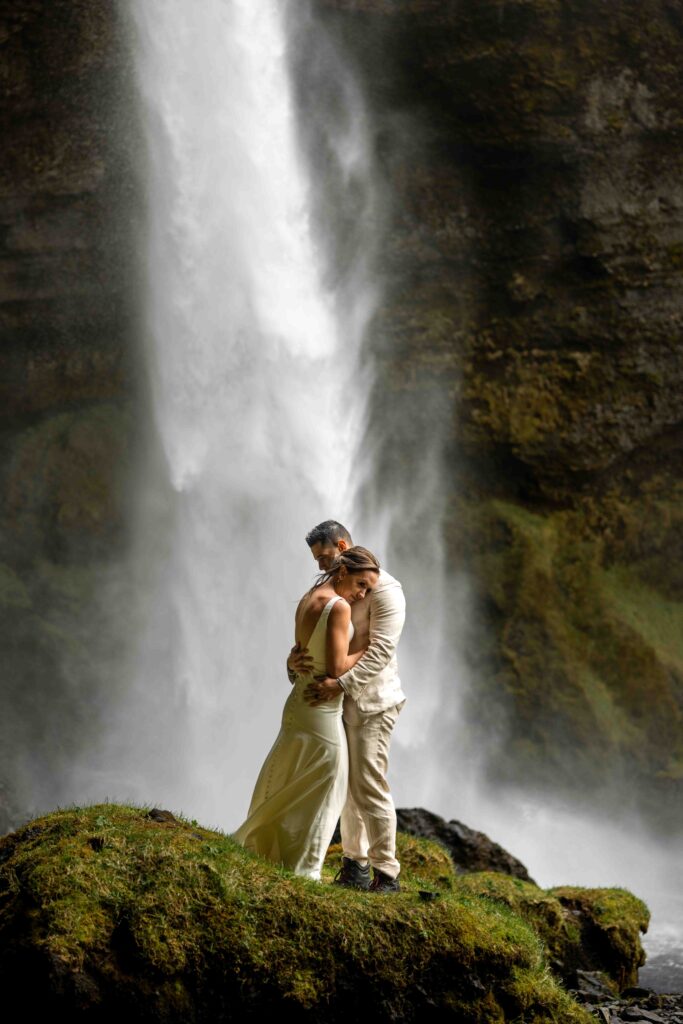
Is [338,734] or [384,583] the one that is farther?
[384,583]

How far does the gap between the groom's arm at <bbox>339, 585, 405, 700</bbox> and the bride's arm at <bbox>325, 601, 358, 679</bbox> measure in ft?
0.50

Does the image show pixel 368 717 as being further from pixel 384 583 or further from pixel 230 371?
pixel 230 371

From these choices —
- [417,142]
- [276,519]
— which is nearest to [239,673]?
[276,519]

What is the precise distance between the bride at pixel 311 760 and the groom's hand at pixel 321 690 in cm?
3

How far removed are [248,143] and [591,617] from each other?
1255cm

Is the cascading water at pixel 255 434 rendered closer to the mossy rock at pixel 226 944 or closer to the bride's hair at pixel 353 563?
the bride's hair at pixel 353 563

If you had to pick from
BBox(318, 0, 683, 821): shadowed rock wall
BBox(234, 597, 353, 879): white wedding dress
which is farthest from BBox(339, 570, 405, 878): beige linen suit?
BBox(318, 0, 683, 821): shadowed rock wall

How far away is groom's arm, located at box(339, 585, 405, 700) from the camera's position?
778cm

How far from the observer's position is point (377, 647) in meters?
7.87

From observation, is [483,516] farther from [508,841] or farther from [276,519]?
[508,841]

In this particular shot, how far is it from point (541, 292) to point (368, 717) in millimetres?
20576

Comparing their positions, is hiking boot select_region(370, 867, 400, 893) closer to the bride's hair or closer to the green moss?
the bride's hair

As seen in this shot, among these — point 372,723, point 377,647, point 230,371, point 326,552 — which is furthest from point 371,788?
point 230,371

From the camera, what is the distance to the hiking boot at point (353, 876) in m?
7.80
